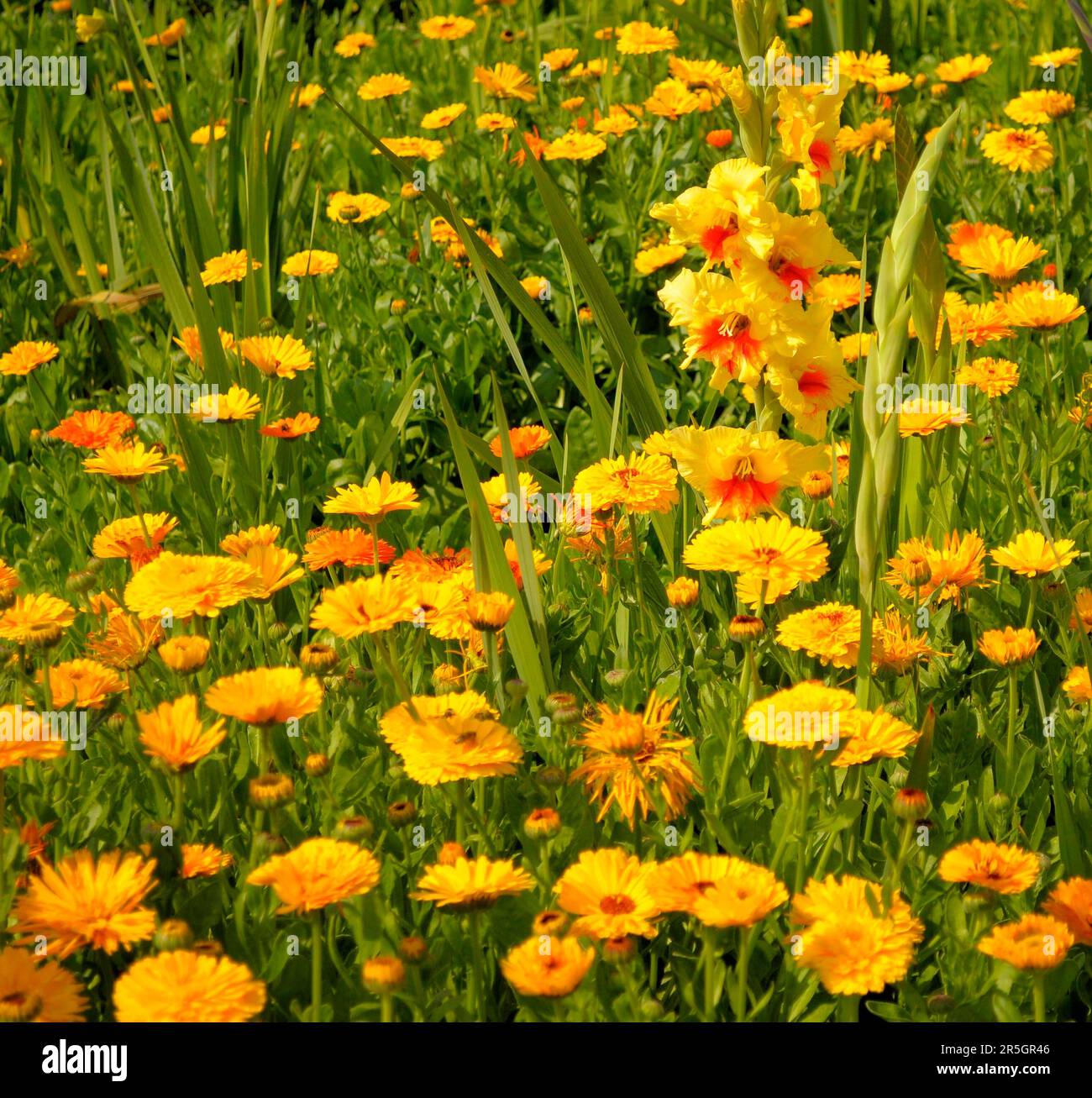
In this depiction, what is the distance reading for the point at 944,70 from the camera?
3.32 meters

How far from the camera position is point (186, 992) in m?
1.12

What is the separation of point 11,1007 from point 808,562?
910 mm

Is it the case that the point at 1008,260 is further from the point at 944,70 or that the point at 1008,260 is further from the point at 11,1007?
the point at 11,1007

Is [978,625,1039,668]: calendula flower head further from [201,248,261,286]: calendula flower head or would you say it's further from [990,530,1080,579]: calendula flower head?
[201,248,261,286]: calendula flower head

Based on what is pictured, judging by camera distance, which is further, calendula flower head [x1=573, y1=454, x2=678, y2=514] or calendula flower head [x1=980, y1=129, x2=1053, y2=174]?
calendula flower head [x1=980, y1=129, x2=1053, y2=174]

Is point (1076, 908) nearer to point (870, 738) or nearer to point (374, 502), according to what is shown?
point (870, 738)

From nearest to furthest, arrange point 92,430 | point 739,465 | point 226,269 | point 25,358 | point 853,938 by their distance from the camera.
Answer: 1. point 853,938
2. point 739,465
3. point 92,430
4. point 25,358
5. point 226,269

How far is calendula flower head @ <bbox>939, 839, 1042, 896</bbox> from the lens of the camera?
4.31ft

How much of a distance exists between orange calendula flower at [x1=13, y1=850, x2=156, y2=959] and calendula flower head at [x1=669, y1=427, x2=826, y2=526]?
0.78 meters

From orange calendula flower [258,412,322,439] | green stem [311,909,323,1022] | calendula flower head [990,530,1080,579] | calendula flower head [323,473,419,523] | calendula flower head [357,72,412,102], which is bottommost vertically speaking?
green stem [311,909,323,1022]

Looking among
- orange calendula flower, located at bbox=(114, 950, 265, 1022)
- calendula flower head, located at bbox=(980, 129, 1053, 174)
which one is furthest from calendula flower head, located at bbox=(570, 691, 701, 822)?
calendula flower head, located at bbox=(980, 129, 1053, 174)

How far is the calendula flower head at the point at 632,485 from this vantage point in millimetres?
1796

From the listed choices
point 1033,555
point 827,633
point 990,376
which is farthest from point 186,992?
point 990,376

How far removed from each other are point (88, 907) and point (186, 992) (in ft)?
0.55
